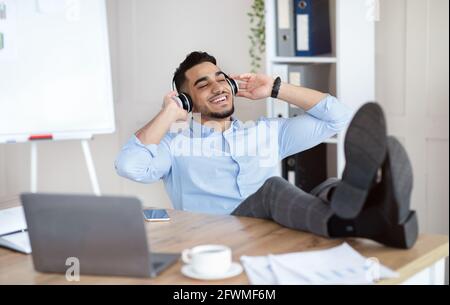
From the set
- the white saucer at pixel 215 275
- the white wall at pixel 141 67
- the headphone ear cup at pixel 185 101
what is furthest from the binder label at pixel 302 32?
the white saucer at pixel 215 275

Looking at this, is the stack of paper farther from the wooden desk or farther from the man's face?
the man's face

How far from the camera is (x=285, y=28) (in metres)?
3.30

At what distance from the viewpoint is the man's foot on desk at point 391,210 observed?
1512 mm

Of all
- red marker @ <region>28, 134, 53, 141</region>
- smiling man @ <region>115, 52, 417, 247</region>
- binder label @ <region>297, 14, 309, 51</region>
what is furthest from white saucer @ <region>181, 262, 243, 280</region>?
red marker @ <region>28, 134, 53, 141</region>

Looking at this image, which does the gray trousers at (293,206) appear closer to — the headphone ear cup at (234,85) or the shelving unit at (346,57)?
the headphone ear cup at (234,85)

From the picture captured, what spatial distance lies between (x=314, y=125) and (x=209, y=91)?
0.41m

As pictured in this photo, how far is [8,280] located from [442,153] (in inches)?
87.4

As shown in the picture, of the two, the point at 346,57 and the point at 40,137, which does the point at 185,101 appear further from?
the point at 40,137

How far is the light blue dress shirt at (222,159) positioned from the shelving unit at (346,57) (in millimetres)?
558

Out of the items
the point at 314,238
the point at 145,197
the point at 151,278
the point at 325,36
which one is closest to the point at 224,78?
the point at 325,36

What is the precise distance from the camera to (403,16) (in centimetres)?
324

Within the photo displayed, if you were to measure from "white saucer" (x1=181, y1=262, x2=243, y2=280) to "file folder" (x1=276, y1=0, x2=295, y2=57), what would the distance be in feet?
6.42

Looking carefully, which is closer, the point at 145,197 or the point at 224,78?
the point at 224,78
